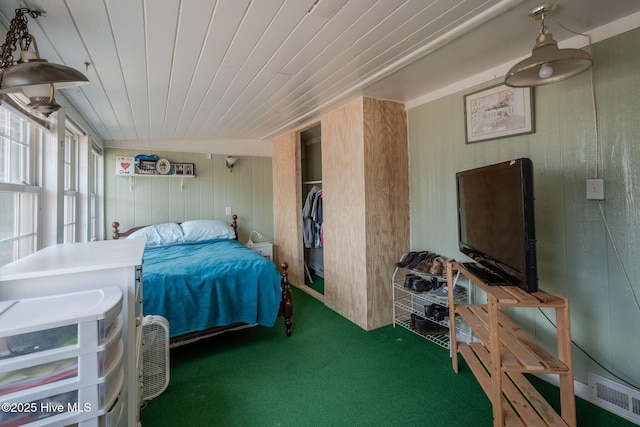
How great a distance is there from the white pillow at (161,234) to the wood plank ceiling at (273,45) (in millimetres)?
1413

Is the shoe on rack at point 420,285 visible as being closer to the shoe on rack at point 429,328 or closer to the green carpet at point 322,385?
the shoe on rack at point 429,328

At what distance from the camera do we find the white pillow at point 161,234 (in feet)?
11.3

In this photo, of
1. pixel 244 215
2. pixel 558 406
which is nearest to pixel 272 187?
pixel 244 215

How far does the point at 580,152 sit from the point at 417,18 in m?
1.31

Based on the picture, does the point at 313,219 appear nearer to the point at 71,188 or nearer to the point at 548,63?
the point at 71,188

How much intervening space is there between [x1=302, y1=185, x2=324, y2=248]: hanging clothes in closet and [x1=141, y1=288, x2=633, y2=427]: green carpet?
59.7 inches

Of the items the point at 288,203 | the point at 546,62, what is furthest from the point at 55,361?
the point at 288,203

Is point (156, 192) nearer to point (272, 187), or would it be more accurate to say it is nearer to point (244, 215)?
point (244, 215)

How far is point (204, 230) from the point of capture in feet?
12.3

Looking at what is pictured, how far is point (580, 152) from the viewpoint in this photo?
1760 millimetres

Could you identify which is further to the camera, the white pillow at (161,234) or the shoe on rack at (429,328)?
the white pillow at (161,234)

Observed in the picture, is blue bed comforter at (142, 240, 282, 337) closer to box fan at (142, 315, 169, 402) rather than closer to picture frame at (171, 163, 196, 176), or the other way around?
box fan at (142, 315, 169, 402)

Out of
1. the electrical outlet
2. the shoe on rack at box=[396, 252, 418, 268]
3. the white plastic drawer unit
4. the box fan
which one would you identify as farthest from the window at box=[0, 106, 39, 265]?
the electrical outlet

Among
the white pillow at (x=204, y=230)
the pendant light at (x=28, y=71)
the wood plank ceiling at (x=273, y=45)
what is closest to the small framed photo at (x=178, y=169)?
the white pillow at (x=204, y=230)
